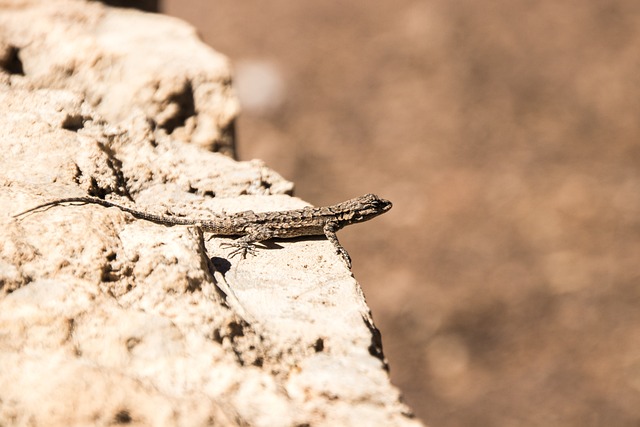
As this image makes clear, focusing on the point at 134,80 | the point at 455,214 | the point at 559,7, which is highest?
the point at 559,7

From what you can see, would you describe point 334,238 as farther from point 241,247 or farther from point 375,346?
point 375,346

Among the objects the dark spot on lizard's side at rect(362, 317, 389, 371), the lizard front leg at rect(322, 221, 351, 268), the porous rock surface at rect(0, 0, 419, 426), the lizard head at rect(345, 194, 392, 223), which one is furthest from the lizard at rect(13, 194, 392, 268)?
the dark spot on lizard's side at rect(362, 317, 389, 371)

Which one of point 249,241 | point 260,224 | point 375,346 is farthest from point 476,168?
point 375,346

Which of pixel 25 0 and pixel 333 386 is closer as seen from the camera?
pixel 333 386

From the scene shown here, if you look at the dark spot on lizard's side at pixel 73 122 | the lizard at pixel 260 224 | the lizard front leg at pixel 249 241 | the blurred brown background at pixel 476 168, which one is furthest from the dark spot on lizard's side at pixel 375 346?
the blurred brown background at pixel 476 168

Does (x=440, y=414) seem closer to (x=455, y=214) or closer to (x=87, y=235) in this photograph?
(x=455, y=214)

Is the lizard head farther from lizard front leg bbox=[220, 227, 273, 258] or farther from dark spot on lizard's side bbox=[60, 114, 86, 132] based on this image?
dark spot on lizard's side bbox=[60, 114, 86, 132]

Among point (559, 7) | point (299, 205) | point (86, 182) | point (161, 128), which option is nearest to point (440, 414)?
point (299, 205)

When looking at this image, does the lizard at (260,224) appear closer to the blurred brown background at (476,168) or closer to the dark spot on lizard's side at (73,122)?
the dark spot on lizard's side at (73,122)
